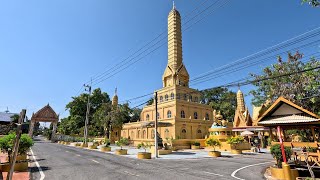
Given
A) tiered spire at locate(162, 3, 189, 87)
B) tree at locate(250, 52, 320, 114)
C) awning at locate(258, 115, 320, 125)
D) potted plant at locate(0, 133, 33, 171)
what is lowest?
potted plant at locate(0, 133, 33, 171)

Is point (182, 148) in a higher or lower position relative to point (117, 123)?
lower

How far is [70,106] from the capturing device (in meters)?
70.4

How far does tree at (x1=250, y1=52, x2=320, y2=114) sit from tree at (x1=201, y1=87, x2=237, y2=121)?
37359 mm

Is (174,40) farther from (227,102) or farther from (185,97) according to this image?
(227,102)

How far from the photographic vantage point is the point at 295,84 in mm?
19750

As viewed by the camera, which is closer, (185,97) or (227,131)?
(227,131)

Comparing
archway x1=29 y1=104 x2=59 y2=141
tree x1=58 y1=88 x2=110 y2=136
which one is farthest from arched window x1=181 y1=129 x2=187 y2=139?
archway x1=29 y1=104 x2=59 y2=141

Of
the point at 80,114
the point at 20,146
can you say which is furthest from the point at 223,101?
the point at 20,146

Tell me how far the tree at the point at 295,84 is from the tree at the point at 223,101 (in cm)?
3736

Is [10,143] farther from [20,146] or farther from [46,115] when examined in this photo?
[46,115]

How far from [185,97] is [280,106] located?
28.3 m

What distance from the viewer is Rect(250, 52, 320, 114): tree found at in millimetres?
17750

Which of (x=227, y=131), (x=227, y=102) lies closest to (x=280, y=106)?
(x=227, y=131)

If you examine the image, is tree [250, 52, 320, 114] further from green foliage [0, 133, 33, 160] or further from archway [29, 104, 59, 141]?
archway [29, 104, 59, 141]
